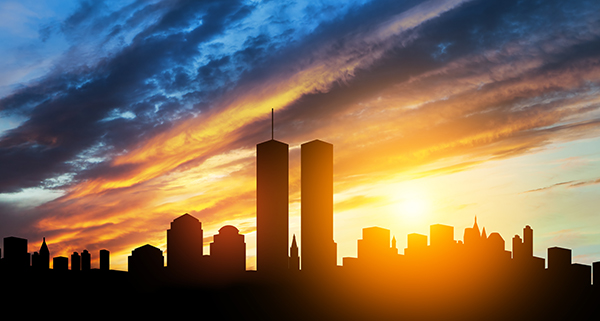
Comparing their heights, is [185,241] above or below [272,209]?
below

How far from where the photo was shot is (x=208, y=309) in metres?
52.8

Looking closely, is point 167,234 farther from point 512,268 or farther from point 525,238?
point 525,238

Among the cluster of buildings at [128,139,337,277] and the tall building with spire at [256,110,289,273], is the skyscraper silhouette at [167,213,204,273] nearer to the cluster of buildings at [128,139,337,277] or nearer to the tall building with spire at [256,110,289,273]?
the cluster of buildings at [128,139,337,277]

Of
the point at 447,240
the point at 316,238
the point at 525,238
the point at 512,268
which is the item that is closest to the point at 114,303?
the point at 316,238

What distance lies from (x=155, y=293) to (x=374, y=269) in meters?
23.3

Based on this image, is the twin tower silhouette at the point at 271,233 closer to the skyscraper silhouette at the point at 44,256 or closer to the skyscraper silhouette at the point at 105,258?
the skyscraper silhouette at the point at 105,258

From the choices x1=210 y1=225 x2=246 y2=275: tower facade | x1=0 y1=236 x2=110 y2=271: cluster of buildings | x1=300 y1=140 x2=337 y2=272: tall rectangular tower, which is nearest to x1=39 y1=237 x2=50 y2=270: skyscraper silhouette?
x1=0 y1=236 x2=110 y2=271: cluster of buildings

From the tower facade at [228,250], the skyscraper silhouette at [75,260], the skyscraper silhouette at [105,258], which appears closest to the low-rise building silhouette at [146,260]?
the tower facade at [228,250]

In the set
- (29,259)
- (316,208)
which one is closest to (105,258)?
(29,259)

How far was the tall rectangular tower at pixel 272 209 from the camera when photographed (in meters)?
49.5

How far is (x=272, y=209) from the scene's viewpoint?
49.6m

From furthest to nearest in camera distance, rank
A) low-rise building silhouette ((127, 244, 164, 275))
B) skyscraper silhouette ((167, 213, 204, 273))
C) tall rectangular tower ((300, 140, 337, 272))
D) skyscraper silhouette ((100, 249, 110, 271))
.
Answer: skyscraper silhouette ((100, 249, 110, 271)) → tall rectangular tower ((300, 140, 337, 272)) → low-rise building silhouette ((127, 244, 164, 275)) → skyscraper silhouette ((167, 213, 204, 273))

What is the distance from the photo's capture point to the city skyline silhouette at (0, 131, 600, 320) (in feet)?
154

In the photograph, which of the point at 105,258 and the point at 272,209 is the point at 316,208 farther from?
the point at 105,258
